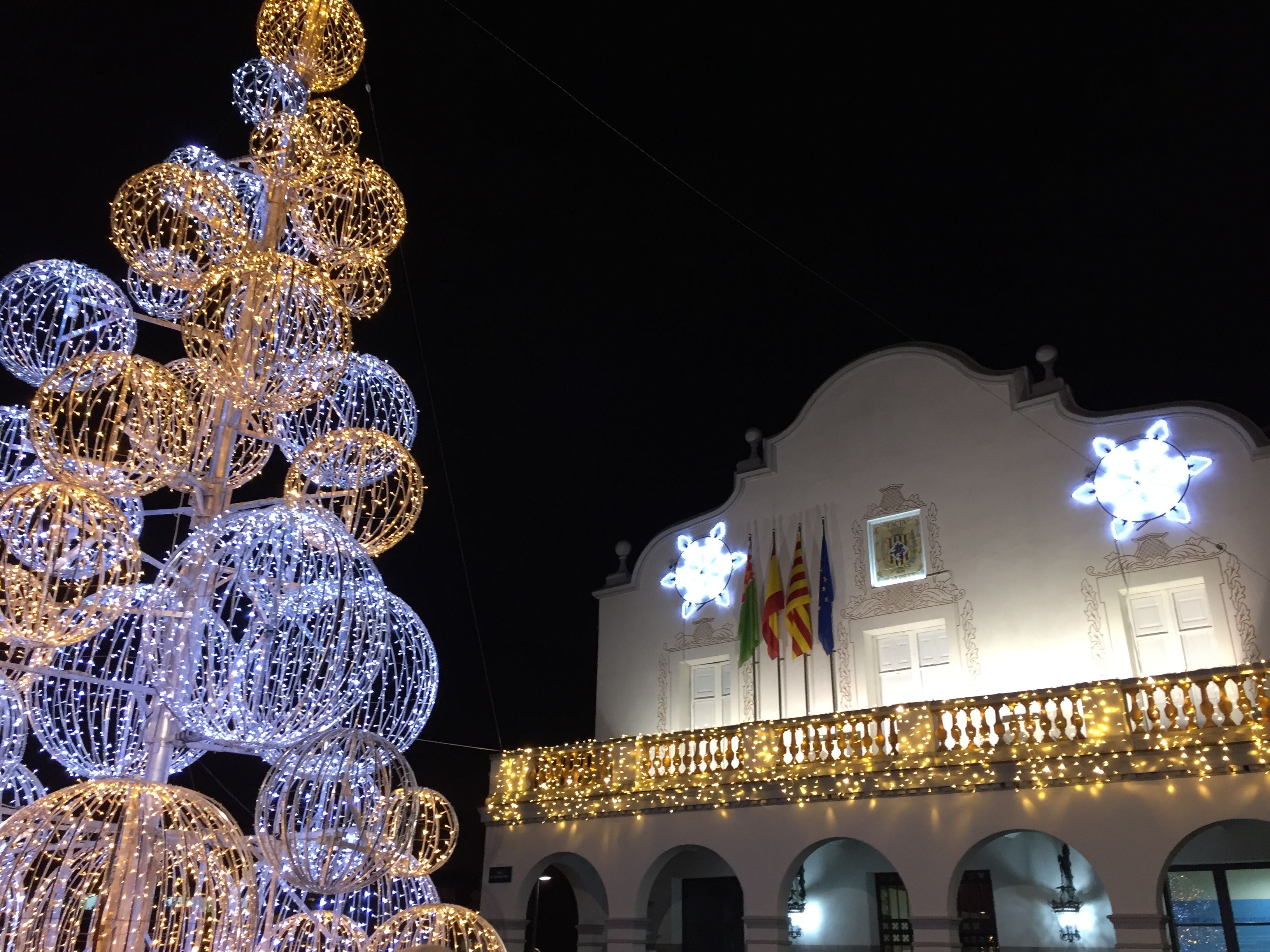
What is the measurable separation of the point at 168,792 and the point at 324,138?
16.8 ft

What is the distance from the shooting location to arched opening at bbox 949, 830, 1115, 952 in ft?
44.0

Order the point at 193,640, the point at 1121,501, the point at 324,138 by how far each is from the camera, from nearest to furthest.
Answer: the point at 193,640, the point at 324,138, the point at 1121,501

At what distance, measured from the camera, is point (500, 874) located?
15859 millimetres

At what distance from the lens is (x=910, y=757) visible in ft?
40.9

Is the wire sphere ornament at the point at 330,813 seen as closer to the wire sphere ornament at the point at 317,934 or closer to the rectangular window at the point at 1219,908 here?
the wire sphere ornament at the point at 317,934

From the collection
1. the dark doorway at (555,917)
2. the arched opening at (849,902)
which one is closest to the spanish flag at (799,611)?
the arched opening at (849,902)

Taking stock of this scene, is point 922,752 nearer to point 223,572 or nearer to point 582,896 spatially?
point 582,896

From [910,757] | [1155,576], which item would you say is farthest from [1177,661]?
[910,757]

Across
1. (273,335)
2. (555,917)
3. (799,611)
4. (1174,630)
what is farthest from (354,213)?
(555,917)

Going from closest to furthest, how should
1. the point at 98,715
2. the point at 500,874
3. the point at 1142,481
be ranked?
the point at 98,715 → the point at 1142,481 → the point at 500,874

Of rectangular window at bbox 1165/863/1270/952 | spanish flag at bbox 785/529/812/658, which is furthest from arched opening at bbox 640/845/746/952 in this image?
rectangular window at bbox 1165/863/1270/952

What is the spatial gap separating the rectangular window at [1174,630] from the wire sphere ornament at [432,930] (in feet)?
31.0

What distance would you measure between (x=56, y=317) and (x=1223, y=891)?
14.7 m

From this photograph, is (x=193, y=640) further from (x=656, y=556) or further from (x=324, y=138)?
(x=656, y=556)
